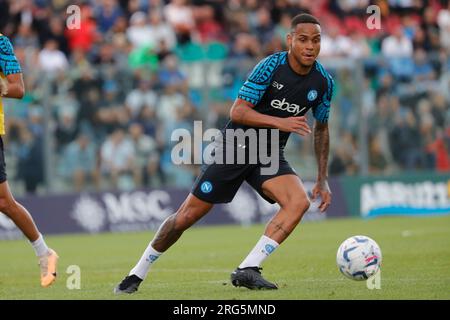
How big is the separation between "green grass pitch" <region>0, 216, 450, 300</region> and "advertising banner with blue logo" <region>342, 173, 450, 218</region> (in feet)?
3.82

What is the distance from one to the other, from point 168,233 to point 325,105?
80.0 inches

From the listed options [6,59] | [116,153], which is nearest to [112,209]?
[116,153]

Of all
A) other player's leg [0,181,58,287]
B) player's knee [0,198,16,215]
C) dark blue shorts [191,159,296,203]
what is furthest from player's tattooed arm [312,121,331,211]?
player's knee [0,198,16,215]

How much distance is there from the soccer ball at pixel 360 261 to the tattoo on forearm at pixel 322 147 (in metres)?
0.90

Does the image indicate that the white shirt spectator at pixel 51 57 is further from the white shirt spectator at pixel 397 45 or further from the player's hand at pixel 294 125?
the player's hand at pixel 294 125

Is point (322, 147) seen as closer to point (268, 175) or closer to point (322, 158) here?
point (322, 158)

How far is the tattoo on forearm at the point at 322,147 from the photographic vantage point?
10.6m

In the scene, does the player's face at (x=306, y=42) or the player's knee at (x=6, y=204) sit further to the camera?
the player's knee at (x=6, y=204)

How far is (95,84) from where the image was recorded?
813 inches

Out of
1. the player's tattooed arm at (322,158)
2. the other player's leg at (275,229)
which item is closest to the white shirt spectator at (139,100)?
the player's tattooed arm at (322,158)

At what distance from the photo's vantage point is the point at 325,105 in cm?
1038

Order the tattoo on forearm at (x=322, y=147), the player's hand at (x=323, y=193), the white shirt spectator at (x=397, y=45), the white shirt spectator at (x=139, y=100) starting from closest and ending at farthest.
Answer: the player's hand at (x=323, y=193) < the tattoo on forearm at (x=322, y=147) < the white shirt spectator at (x=139, y=100) < the white shirt spectator at (x=397, y=45)

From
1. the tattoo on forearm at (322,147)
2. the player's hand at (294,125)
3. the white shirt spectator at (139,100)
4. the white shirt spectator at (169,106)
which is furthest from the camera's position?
the white shirt spectator at (169,106)

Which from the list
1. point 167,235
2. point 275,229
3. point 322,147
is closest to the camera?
point 275,229
